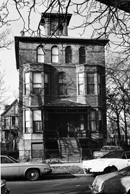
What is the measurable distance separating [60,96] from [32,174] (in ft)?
56.4

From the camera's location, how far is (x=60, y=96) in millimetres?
33125

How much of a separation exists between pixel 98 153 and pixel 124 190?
16.4 meters

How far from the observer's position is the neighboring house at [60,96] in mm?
31219

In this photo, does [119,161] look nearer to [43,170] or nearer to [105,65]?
[43,170]

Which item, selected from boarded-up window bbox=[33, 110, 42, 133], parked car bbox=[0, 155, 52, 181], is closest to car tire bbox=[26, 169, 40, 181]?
parked car bbox=[0, 155, 52, 181]

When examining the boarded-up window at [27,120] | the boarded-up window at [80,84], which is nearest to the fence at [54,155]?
the boarded-up window at [27,120]

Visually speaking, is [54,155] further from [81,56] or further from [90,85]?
[81,56]

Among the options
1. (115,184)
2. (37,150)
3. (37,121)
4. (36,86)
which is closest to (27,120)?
(37,121)

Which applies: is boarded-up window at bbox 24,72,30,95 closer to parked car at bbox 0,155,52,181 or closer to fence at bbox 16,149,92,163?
fence at bbox 16,149,92,163

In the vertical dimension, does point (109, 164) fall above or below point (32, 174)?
above

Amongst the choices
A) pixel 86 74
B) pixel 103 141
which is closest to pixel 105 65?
pixel 86 74

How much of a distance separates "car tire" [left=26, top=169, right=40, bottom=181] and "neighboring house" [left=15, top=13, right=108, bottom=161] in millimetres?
13667

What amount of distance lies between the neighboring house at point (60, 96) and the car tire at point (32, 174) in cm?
1367

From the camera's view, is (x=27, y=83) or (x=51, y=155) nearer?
(x=51, y=155)
